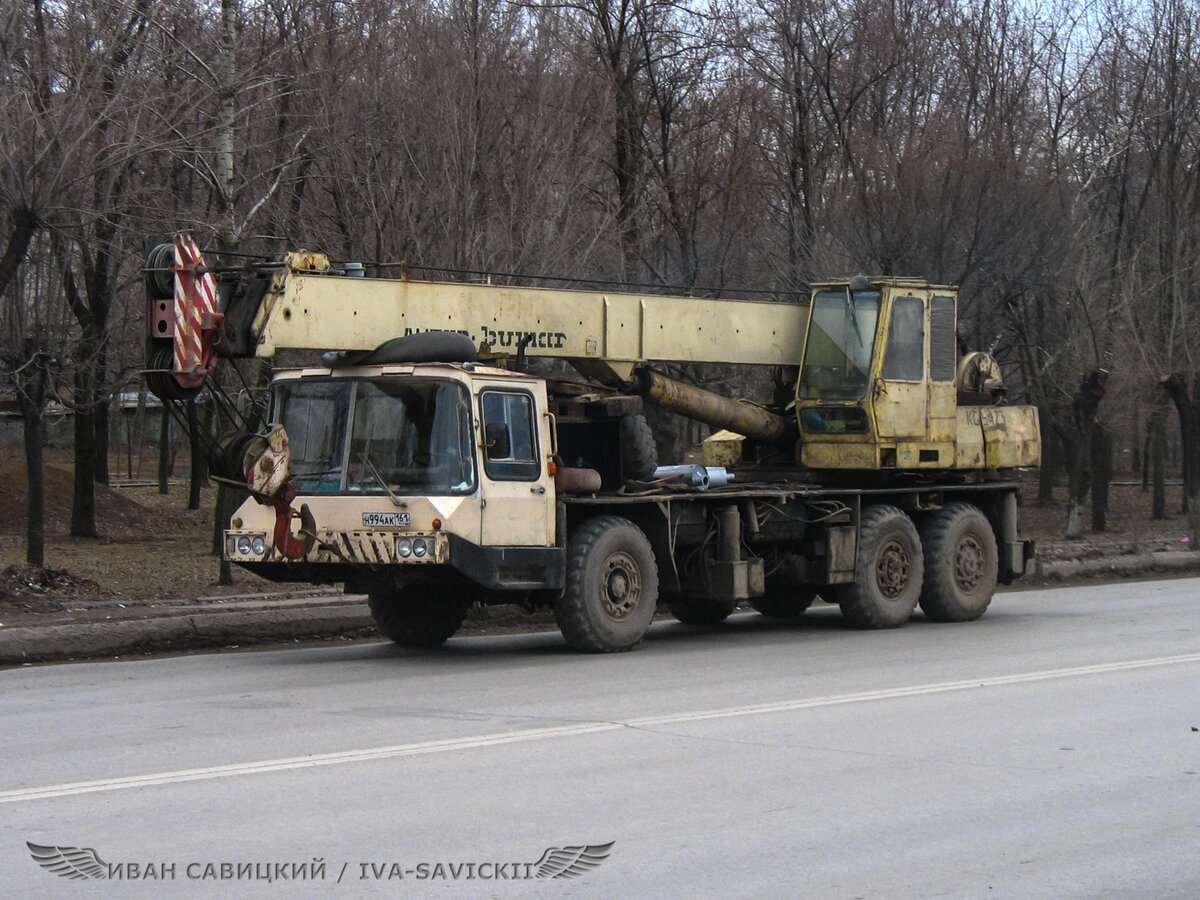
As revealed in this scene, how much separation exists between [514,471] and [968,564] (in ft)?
21.6

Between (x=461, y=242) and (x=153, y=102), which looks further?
(x=461, y=242)

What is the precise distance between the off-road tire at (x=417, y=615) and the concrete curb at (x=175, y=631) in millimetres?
1232

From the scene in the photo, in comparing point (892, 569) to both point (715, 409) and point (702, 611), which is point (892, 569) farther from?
point (715, 409)

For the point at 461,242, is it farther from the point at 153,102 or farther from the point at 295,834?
the point at 295,834

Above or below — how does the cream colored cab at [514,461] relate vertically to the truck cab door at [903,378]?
below

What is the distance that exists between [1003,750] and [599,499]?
516 cm

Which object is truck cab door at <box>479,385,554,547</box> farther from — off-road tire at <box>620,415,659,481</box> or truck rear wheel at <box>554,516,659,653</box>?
off-road tire at <box>620,415,659,481</box>

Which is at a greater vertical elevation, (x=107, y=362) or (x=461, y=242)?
(x=461, y=242)

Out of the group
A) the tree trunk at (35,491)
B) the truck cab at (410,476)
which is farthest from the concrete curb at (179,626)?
the tree trunk at (35,491)

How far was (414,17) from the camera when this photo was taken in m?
21.1

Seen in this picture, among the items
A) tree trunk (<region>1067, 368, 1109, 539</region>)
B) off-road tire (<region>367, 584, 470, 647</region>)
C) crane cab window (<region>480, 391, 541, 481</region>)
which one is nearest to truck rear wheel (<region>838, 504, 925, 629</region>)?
off-road tire (<region>367, 584, 470, 647</region>)

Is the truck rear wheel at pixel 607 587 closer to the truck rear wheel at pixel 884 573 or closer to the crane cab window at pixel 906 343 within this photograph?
the truck rear wheel at pixel 884 573

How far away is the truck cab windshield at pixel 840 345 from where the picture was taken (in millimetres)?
15672

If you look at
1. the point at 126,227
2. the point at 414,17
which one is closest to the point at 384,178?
the point at 414,17
